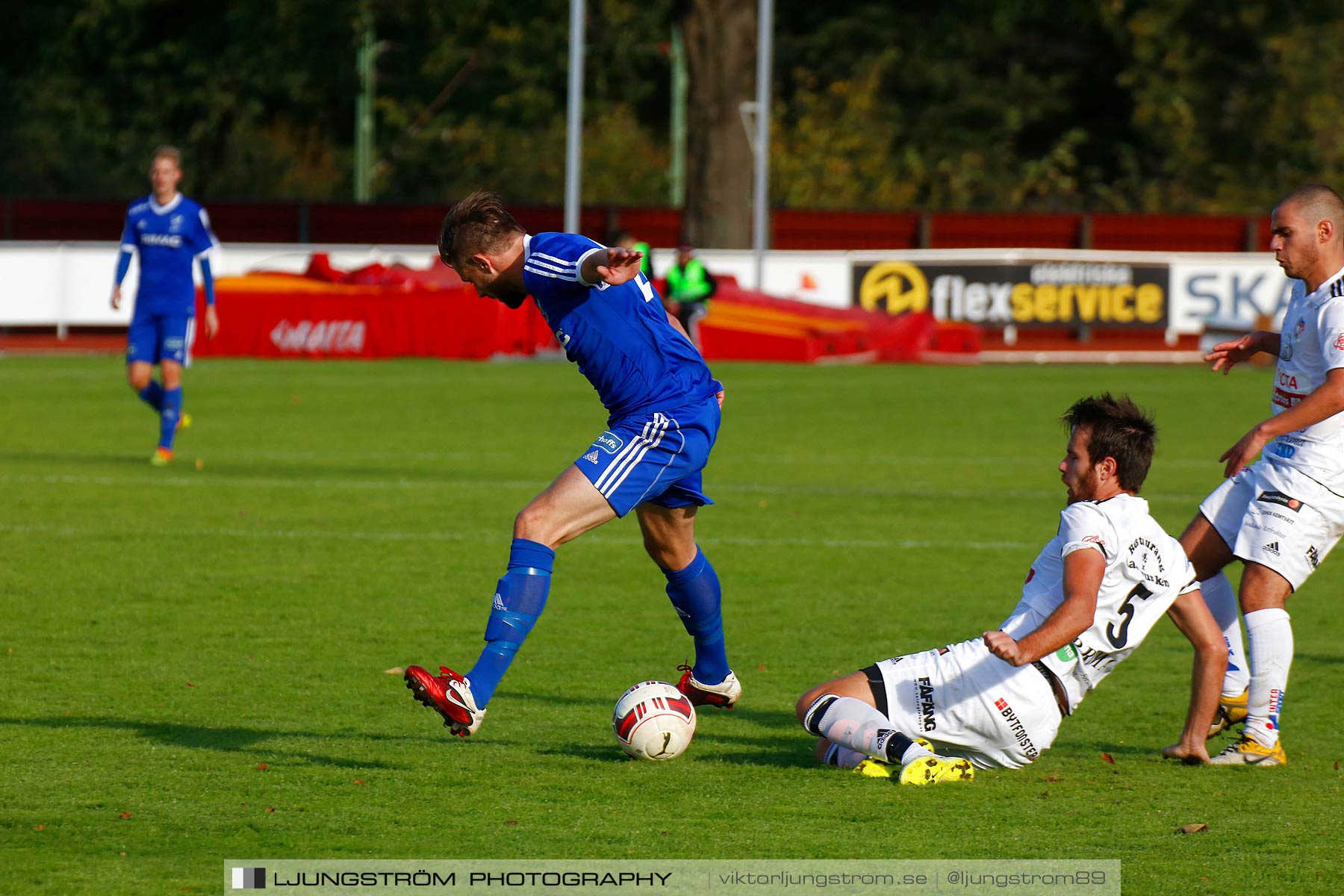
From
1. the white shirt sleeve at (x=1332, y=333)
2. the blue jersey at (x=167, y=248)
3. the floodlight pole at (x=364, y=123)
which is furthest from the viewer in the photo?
the floodlight pole at (x=364, y=123)

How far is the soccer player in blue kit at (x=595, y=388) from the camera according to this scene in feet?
18.0

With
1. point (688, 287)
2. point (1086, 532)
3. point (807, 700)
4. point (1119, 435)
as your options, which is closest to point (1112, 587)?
point (1086, 532)

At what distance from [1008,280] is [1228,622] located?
75.4 ft

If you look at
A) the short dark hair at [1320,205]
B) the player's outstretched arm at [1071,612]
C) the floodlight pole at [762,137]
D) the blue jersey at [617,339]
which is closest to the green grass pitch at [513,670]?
the player's outstretched arm at [1071,612]

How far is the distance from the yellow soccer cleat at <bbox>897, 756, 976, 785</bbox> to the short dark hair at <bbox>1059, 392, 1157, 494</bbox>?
3.21 ft

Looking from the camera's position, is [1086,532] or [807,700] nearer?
[1086,532]

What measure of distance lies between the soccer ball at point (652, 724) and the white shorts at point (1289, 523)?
6.25ft

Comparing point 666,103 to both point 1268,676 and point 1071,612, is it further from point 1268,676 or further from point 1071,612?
point 1071,612

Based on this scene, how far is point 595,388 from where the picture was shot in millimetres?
5621

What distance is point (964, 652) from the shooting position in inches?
214

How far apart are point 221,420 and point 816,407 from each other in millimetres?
6050

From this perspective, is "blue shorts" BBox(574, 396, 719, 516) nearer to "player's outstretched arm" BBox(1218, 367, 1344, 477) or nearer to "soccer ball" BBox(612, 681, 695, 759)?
"soccer ball" BBox(612, 681, 695, 759)

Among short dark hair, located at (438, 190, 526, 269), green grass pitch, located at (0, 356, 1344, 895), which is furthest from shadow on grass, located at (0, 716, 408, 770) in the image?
short dark hair, located at (438, 190, 526, 269)

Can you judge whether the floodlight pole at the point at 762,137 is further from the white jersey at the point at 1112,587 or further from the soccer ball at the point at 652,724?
the white jersey at the point at 1112,587
